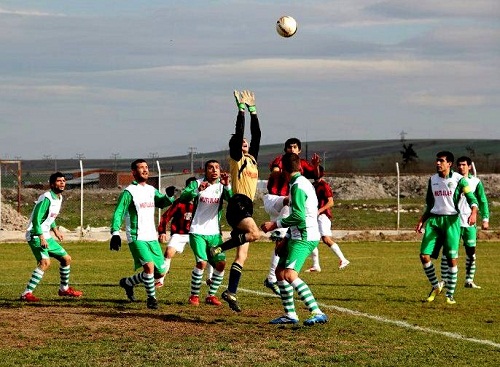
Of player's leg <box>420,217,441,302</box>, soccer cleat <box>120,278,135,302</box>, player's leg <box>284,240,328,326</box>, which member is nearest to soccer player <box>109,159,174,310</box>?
soccer cleat <box>120,278,135,302</box>

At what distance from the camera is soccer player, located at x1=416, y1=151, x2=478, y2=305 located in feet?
53.6

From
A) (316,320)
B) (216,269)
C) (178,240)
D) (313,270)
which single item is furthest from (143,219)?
(313,270)

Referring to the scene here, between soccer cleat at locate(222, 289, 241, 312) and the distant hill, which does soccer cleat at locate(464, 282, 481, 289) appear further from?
the distant hill

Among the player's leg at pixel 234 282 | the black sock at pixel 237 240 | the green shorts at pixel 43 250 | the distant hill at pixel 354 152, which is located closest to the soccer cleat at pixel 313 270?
the green shorts at pixel 43 250

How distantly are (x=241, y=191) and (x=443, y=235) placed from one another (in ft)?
11.7

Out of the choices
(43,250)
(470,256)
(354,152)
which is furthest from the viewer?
(354,152)

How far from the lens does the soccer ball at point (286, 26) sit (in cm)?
1834

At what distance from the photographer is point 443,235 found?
16.4 metres

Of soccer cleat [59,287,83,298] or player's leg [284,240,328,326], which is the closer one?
player's leg [284,240,328,326]

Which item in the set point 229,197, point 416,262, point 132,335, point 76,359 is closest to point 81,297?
point 229,197

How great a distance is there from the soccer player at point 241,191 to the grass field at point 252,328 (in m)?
0.60

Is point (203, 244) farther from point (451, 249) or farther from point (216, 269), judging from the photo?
point (451, 249)

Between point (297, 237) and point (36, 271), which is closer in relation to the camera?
point (297, 237)

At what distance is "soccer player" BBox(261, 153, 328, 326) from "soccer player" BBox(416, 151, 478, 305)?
3.78m
